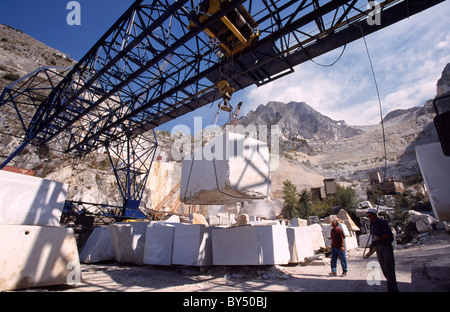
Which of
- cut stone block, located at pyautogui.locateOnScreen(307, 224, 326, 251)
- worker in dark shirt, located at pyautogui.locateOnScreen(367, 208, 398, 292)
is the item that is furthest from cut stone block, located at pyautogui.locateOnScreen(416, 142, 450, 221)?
cut stone block, located at pyautogui.locateOnScreen(307, 224, 326, 251)

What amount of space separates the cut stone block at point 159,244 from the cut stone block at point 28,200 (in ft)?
9.28

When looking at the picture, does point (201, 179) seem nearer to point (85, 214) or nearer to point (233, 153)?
point (233, 153)

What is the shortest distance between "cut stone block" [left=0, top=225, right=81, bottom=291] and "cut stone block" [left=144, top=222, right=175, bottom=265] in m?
2.48

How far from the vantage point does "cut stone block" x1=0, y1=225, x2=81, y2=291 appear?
341 centimetres

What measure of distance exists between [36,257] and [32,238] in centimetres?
33

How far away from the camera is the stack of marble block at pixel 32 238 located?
11.4 ft

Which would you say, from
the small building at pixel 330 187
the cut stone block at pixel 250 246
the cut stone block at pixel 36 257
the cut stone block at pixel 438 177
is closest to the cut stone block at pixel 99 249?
the cut stone block at pixel 36 257

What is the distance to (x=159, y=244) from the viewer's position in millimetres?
6656

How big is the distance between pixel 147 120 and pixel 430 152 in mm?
10916

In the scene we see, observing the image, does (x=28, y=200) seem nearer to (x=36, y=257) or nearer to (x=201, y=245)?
(x=36, y=257)

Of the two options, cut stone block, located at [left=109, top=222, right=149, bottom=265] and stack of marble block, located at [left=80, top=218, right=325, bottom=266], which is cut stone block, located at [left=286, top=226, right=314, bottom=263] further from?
cut stone block, located at [left=109, top=222, right=149, bottom=265]

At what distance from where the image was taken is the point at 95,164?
22484mm
